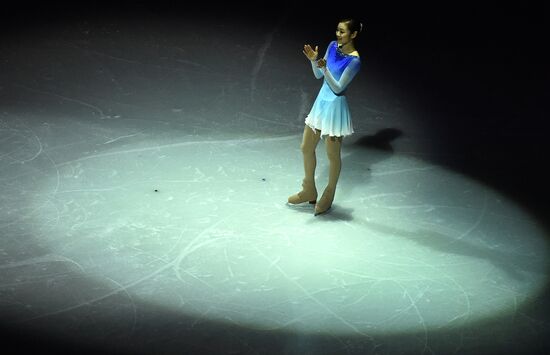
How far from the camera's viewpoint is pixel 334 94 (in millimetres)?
6484

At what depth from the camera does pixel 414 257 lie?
21.0 ft

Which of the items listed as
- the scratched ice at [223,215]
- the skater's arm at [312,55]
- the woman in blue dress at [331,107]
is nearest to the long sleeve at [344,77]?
the woman in blue dress at [331,107]

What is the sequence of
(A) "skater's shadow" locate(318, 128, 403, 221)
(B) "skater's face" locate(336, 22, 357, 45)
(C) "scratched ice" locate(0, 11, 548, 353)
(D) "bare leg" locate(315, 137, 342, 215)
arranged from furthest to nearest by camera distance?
(A) "skater's shadow" locate(318, 128, 403, 221) < (D) "bare leg" locate(315, 137, 342, 215) < (B) "skater's face" locate(336, 22, 357, 45) < (C) "scratched ice" locate(0, 11, 548, 353)

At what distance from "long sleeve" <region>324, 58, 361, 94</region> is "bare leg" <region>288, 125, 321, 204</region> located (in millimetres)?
442

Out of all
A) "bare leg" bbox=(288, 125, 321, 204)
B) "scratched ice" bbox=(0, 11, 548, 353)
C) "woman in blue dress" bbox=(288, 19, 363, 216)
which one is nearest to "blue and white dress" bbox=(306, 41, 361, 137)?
"woman in blue dress" bbox=(288, 19, 363, 216)

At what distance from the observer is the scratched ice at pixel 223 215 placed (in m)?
5.67

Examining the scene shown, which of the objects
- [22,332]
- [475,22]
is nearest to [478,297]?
[22,332]

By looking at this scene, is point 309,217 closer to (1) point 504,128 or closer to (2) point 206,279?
(2) point 206,279

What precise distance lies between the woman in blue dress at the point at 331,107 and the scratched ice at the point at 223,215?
205 mm

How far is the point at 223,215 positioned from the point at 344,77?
1407 millimetres

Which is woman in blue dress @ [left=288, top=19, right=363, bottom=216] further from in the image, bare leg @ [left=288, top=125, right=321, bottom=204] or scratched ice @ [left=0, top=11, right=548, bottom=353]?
scratched ice @ [left=0, top=11, right=548, bottom=353]

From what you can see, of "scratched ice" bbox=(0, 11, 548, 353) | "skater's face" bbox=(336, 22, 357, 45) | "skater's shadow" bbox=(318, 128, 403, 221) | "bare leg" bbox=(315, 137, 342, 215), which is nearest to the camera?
"scratched ice" bbox=(0, 11, 548, 353)

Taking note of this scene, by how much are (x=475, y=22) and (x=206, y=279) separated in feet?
19.2

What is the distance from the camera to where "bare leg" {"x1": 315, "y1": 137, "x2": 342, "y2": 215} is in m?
6.67
